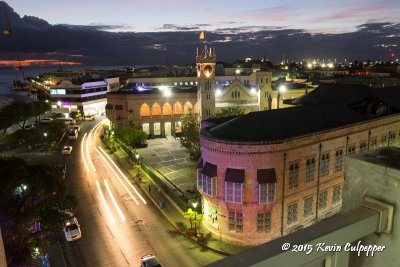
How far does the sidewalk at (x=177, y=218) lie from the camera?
86.9ft

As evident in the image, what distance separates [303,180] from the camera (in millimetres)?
27578

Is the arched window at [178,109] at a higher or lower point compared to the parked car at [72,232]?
higher

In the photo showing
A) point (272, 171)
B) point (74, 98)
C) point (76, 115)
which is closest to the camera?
point (272, 171)

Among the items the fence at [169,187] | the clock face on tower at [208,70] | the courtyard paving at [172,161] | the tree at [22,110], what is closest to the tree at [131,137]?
the courtyard paving at [172,161]

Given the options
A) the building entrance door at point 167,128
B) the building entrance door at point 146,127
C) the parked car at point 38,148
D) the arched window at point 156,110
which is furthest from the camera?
the building entrance door at point 167,128

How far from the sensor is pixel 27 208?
19312 millimetres

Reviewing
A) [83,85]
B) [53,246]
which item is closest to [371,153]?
[53,246]

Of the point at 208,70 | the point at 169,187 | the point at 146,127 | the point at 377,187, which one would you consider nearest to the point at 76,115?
the point at 146,127

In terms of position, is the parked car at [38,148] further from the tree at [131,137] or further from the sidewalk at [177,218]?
the sidewalk at [177,218]

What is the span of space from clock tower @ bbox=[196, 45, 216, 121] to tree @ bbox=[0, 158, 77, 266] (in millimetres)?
46847

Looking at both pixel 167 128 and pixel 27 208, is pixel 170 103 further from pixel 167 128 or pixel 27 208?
pixel 27 208

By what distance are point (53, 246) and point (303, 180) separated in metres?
21.1

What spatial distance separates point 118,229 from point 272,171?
14601 millimetres

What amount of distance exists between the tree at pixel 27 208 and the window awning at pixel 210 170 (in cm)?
1041
